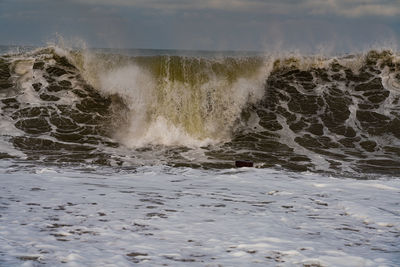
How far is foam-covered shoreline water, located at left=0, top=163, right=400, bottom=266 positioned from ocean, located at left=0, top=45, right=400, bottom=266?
22 millimetres

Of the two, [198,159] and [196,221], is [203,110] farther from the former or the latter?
[196,221]

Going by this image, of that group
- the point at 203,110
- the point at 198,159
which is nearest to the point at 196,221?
the point at 198,159

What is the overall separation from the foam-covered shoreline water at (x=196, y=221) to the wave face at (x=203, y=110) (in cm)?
371

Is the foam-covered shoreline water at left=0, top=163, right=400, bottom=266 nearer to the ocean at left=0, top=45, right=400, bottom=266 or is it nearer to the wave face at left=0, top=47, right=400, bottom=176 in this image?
the ocean at left=0, top=45, right=400, bottom=266

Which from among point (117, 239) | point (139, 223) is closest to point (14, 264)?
point (117, 239)

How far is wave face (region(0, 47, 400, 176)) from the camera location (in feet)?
38.8

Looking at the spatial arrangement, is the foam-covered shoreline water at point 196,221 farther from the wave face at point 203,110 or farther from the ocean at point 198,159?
the wave face at point 203,110

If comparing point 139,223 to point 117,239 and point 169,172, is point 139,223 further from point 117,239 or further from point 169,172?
point 169,172

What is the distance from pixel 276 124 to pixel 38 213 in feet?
33.9

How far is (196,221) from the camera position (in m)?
4.97

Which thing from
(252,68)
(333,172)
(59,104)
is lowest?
(333,172)

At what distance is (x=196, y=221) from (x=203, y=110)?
32.8 feet

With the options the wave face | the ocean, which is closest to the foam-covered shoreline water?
the ocean

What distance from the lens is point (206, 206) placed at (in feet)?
18.6
